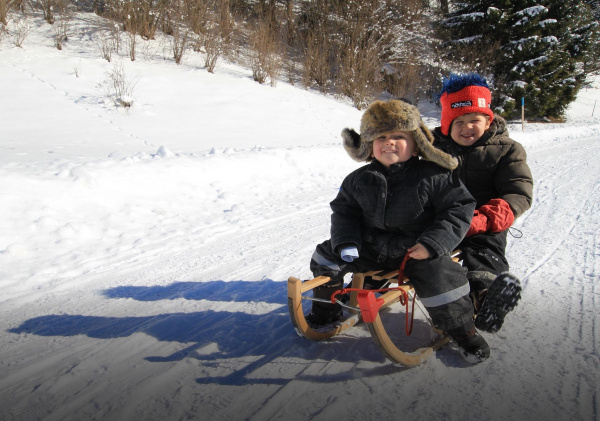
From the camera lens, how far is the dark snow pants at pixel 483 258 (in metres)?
2.39

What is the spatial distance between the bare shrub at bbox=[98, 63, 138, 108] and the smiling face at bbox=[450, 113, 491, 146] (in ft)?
26.2

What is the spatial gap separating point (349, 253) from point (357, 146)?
0.59m

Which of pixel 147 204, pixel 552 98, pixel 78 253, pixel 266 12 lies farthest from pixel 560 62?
pixel 78 253

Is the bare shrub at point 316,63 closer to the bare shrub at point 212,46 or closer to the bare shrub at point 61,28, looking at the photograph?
the bare shrub at point 212,46

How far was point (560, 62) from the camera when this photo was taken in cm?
1683

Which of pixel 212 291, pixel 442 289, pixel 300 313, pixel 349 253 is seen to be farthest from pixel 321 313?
pixel 212 291

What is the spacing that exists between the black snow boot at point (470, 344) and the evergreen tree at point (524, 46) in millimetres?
16012

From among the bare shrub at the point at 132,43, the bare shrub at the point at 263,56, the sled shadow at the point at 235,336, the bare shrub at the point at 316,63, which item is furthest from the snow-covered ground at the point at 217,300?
the bare shrub at the point at 316,63

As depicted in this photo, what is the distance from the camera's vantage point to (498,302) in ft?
7.34

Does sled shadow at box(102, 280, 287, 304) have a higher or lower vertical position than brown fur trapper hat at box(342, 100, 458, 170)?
lower

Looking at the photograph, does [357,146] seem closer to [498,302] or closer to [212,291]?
[498,302]

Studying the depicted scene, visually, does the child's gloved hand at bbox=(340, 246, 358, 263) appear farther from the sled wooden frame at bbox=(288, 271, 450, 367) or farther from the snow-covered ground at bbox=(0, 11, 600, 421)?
the snow-covered ground at bbox=(0, 11, 600, 421)

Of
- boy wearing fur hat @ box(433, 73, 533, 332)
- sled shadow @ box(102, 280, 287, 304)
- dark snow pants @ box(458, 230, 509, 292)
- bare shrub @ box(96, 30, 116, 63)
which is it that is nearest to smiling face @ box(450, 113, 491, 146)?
boy wearing fur hat @ box(433, 73, 533, 332)

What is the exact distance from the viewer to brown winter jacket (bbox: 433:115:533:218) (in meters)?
2.59
